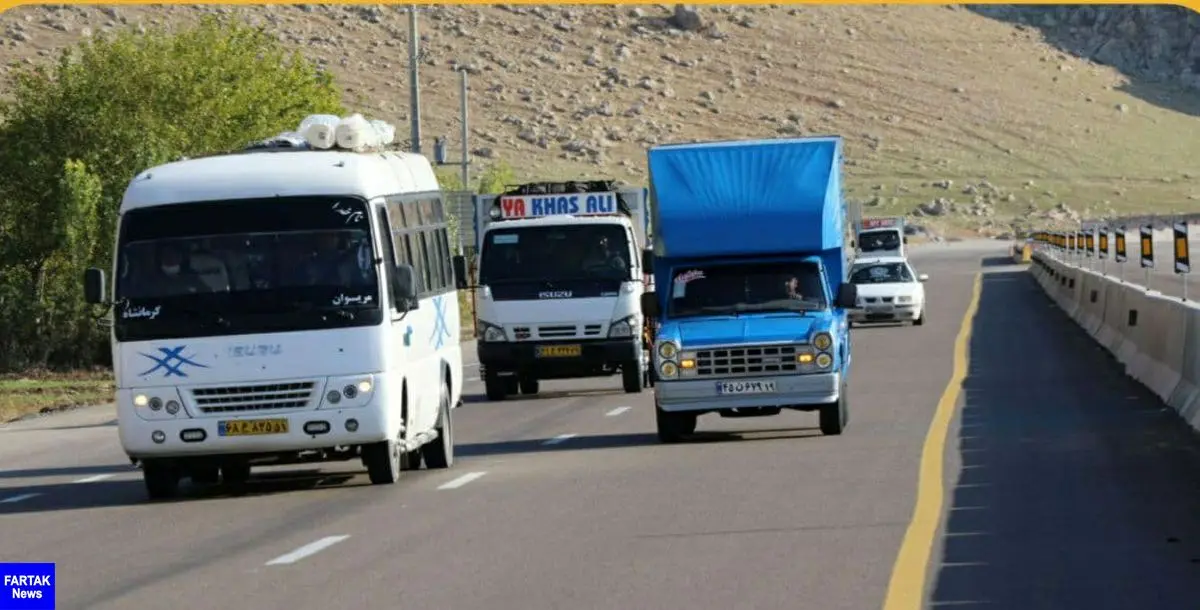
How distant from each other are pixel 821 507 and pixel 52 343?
30.4 m

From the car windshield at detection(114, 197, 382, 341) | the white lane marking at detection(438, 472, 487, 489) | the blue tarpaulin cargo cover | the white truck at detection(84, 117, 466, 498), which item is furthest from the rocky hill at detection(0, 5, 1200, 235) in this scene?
the car windshield at detection(114, 197, 382, 341)

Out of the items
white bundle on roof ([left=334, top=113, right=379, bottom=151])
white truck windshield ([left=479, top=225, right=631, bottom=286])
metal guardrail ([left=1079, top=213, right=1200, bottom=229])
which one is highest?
white bundle on roof ([left=334, top=113, right=379, bottom=151])

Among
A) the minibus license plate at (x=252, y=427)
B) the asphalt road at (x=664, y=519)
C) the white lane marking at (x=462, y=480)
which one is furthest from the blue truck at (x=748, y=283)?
the minibus license plate at (x=252, y=427)

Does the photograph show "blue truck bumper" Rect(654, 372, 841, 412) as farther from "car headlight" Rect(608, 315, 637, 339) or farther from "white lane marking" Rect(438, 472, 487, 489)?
"car headlight" Rect(608, 315, 637, 339)

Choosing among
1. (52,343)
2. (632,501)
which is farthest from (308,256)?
(52,343)

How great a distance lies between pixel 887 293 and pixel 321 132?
29103 mm

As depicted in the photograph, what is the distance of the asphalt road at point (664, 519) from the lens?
1235 centimetres

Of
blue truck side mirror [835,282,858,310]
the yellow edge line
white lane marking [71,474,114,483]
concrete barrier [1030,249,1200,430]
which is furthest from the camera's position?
concrete barrier [1030,249,1200,430]

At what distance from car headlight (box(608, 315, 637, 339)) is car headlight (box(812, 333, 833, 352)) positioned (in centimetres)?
840

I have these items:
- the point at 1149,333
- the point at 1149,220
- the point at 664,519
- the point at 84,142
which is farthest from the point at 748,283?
the point at 1149,220

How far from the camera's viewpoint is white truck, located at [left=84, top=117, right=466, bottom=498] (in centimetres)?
1842

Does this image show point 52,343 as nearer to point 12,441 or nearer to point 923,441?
point 12,441

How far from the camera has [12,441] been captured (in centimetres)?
2723

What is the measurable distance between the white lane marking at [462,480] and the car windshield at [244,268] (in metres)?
1.46
